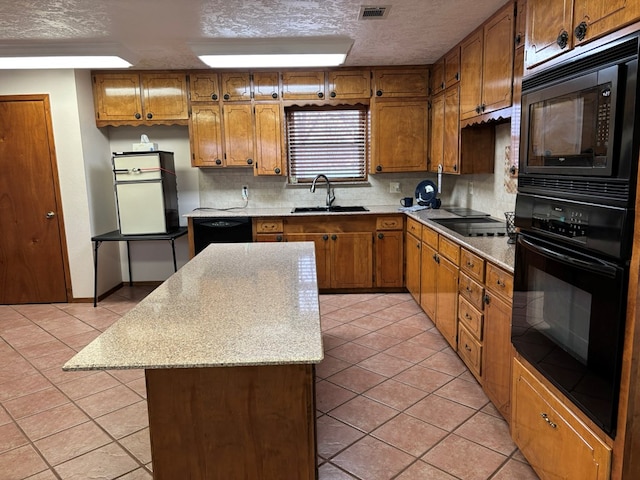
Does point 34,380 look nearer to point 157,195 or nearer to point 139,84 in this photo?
point 157,195

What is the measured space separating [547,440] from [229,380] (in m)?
1.27

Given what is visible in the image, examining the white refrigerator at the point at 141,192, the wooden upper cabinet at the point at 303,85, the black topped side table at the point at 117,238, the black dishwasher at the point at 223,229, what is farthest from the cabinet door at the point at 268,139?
the black topped side table at the point at 117,238

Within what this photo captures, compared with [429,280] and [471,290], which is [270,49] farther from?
[429,280]

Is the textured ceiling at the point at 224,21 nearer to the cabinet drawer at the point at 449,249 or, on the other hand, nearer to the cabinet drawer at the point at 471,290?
the cabinet drawer at the point at 449,249

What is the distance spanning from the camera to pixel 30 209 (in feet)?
15.0

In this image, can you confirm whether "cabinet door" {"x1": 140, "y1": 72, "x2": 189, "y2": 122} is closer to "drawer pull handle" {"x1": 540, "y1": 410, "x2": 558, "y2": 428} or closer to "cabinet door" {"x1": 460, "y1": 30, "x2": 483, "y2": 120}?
"cabinet door" {"x1": 460, "y1": 30, "x2": 483, "y2": 120}

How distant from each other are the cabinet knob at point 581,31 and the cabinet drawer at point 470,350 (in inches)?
66.8

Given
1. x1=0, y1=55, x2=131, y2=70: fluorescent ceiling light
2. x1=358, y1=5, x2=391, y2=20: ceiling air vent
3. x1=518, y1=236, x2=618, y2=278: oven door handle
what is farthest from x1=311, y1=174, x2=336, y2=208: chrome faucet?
x1=518, y1=236, x2=618, y2=278: oven door handle

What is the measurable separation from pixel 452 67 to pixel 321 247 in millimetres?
2071

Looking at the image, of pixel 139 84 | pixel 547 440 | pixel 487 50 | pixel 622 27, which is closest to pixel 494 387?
pixel 547 440

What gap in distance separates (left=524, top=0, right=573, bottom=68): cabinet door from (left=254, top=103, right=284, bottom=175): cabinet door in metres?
3.09

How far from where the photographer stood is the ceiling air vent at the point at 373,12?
2.89 meters

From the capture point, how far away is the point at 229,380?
1.43 m

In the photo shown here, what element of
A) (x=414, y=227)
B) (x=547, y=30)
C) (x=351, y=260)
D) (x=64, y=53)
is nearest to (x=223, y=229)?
(x=351, y=260)
